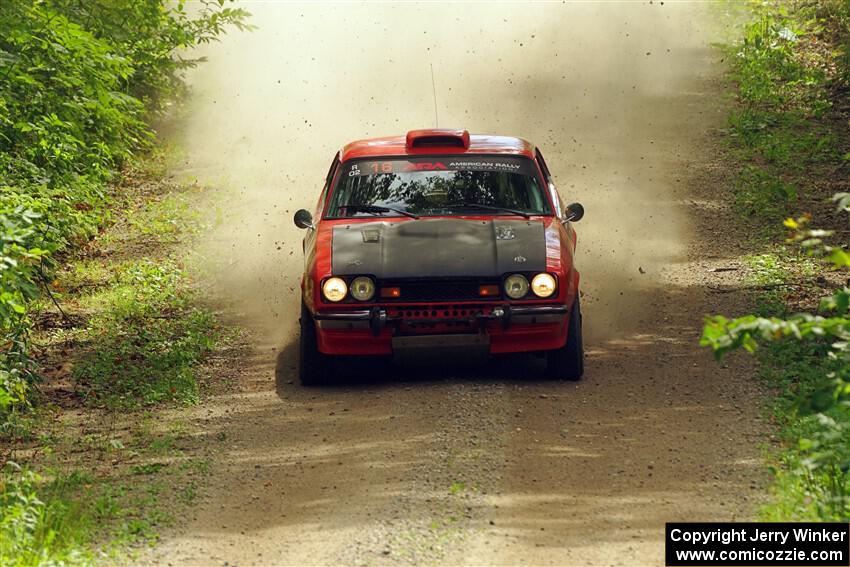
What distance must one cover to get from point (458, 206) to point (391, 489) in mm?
3594

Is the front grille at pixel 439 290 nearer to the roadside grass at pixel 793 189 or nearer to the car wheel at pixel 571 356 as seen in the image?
the car wheel at pixel 571 356

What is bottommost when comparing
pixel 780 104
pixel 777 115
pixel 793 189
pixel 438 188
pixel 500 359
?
pixel 500 359

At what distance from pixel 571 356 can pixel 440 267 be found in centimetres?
139

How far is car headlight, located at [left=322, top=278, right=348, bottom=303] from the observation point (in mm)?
9820

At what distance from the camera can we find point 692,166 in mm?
19562

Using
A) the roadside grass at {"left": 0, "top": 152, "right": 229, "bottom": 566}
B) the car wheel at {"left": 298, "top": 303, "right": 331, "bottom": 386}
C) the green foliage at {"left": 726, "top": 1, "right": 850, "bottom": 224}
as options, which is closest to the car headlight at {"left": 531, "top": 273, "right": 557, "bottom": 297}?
the car wheel at {"left": 298, "top": 303, "right": 331, "bottom": 386}

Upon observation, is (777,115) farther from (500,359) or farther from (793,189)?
(500,359)

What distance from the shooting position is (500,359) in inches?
430

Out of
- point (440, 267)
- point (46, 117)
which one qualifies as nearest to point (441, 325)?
point (440, 267)

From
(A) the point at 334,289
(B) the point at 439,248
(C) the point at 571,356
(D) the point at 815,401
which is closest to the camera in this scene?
(D) the point at 815,401

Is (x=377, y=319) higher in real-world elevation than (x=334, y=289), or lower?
lower

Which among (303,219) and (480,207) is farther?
(303,219)

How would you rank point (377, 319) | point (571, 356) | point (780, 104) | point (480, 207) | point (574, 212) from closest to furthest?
point (377, 319)
point (571, 356)
point (480, 207)
point (574, 212)
point (780, 104)

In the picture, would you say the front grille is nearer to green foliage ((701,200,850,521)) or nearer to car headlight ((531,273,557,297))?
car headlight ((531,273,557,297))
